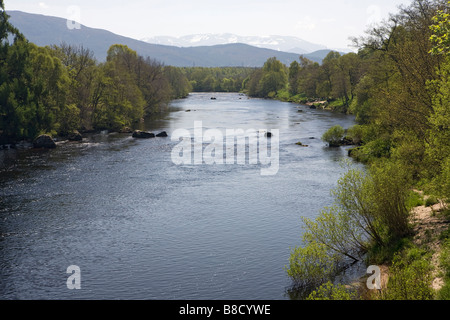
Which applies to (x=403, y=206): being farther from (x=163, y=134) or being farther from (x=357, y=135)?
(x=163, y=134)

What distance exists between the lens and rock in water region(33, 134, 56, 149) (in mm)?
59719

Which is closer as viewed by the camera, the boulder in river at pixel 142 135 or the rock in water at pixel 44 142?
the rock in water at pixel 44 142

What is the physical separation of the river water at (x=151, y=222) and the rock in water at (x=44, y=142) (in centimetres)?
A: 299

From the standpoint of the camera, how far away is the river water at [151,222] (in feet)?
72.4

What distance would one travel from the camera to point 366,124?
199 ft

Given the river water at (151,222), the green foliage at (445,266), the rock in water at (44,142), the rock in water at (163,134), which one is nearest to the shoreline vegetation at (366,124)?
the green foliage at (445,266)

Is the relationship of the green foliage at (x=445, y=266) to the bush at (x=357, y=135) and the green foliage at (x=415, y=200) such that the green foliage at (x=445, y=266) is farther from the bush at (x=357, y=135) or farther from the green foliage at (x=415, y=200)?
the bush at (x=357, y=135)

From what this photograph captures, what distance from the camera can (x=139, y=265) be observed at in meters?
24.1

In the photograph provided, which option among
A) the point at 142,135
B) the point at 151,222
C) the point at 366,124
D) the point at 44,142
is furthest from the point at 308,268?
the point at 142,135

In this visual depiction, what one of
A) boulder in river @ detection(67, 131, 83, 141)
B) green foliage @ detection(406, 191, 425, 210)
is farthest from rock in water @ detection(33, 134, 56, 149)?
green foliage @ detection(406, 191, 425, 210)
